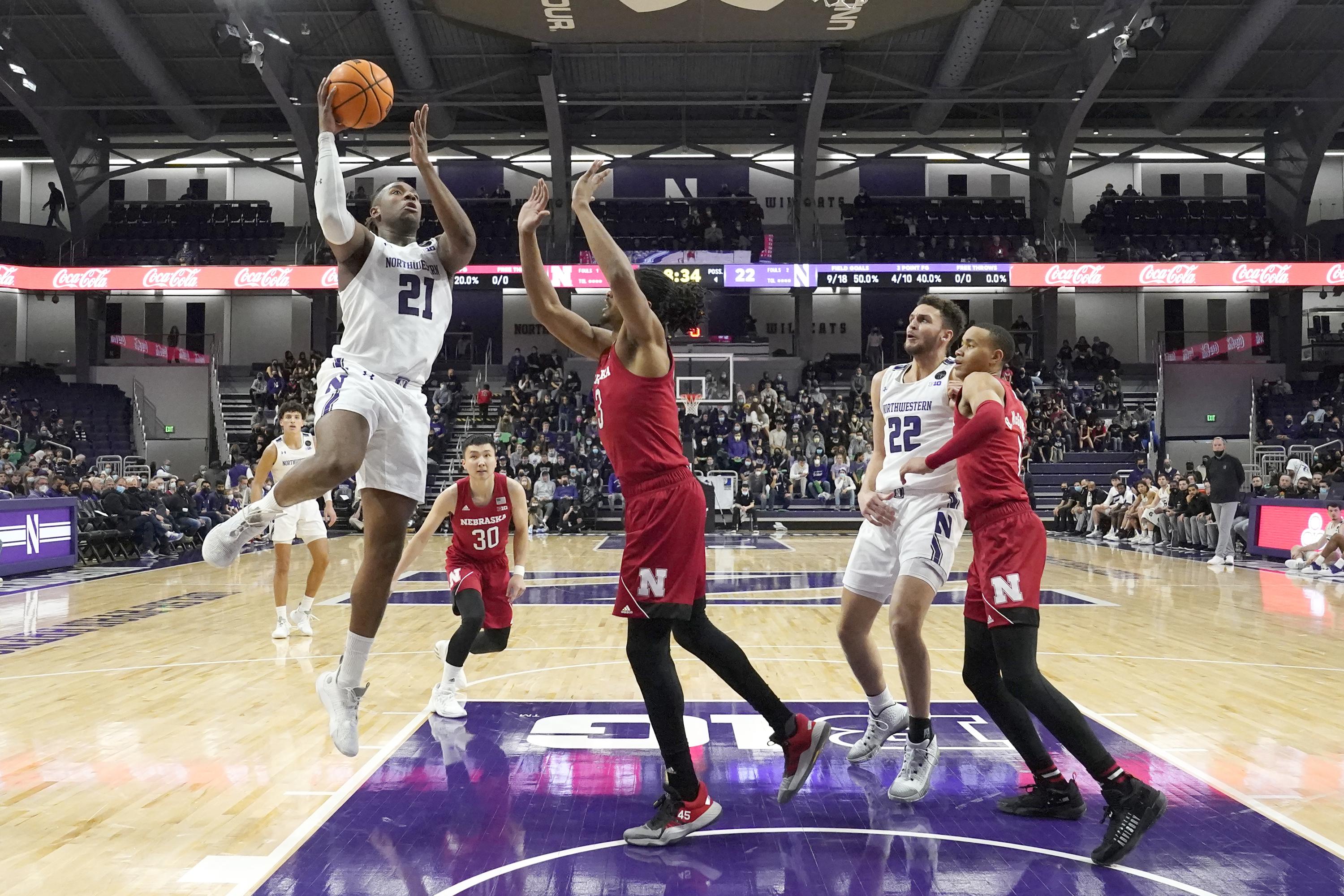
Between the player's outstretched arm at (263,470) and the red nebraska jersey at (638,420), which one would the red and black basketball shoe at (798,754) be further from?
the player's outstretched arm at (263,470)

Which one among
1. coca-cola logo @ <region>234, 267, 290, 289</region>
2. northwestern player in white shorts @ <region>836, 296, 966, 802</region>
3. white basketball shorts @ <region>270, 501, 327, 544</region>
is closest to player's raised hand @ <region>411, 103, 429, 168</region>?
northwestern player in white shorts @ <region>836, 296, 966, 802</region>

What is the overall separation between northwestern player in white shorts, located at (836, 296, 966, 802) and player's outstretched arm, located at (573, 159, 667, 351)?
1.26 meters

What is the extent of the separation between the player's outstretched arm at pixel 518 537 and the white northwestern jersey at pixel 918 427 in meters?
2.22

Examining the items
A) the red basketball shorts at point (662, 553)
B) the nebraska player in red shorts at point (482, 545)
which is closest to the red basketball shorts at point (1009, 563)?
the red basketball shorts at point (662, 553)

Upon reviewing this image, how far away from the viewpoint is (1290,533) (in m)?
14.4

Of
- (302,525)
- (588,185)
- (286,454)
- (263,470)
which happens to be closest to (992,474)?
(588,185)

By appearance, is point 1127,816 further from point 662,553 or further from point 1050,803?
point 662,553

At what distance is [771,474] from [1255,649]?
16102mm

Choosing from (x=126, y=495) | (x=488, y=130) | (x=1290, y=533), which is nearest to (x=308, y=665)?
(x=126, y=495)

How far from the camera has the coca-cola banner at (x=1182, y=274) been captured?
91.8ft

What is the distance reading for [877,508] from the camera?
429cm

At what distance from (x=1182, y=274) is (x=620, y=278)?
28.8 m

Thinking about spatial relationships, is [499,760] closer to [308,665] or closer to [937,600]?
[308,665]

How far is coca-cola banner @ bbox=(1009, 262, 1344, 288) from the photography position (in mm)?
27984
